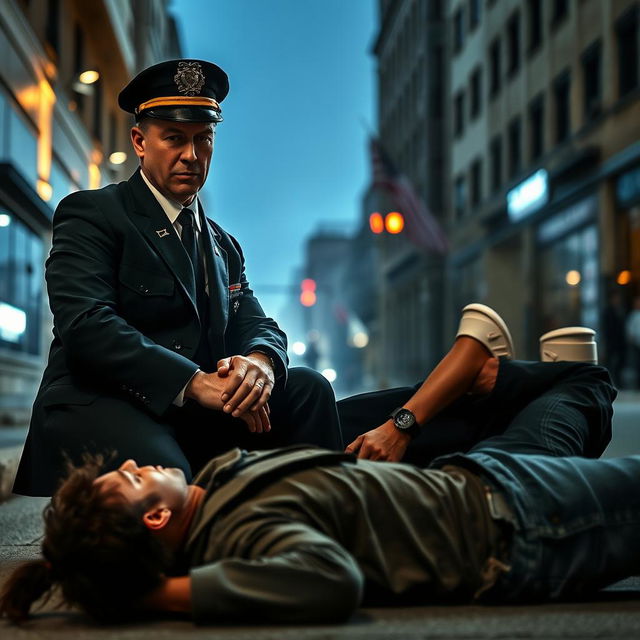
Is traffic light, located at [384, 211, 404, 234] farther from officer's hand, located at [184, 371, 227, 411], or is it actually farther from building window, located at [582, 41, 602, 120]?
officer's hand, located at [184, 371, 227, 411]

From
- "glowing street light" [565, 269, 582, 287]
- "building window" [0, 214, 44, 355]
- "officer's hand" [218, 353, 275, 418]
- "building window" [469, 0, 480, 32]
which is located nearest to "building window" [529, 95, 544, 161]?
"glowing street light" [565, 269, 582, 287]

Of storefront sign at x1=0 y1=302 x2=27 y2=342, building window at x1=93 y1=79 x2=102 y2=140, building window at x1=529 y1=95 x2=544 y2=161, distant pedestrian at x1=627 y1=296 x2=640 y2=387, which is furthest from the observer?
building window at x1=529 y1=95 x2=544 y2=161

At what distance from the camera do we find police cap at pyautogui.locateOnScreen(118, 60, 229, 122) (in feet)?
13.6

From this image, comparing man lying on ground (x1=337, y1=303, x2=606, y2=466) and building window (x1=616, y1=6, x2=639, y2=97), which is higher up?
building window (x1=616, y1=6, x2=639, y2=97)

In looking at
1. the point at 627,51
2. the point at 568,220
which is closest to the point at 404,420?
the point at 627,51

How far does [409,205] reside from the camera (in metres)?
33.1

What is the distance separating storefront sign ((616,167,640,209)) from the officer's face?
750 inches

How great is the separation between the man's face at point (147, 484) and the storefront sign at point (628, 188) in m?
20.2

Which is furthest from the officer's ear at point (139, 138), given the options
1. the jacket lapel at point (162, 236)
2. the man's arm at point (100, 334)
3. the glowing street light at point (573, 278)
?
the glowing street light at point (573, 278)

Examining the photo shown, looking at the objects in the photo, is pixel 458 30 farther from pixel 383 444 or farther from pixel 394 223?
pixel 383 444

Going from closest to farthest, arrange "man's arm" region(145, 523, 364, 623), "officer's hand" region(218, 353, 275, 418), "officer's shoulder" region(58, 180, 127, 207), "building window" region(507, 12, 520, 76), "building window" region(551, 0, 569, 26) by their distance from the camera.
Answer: "man's arm" region(145, 523, 364, 623) → "officer's hand" region(218, 353, 275, 418) → "officer's shoulder" region(58, 180, 127, 207) → "building window" region(551, 0, 569, 26) → "building window" region(507, 12, 520, 76)

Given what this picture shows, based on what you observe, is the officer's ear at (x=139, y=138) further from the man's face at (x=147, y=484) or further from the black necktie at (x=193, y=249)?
the man's face at (x=147, y=484)

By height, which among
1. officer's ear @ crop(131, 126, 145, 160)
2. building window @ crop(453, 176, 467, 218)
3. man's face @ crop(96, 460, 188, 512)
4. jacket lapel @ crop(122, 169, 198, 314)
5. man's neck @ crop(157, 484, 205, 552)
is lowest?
man's neck @ crop(157, 484, 205, 552)

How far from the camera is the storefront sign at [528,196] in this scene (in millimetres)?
28594
